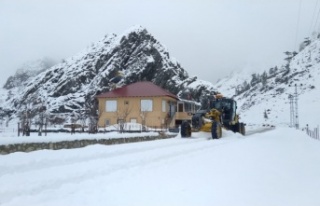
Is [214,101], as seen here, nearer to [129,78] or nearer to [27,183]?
[27,183]

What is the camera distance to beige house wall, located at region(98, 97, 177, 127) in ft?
172

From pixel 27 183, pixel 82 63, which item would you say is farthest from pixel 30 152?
pixel 82 63

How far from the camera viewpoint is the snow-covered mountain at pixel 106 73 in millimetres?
91500

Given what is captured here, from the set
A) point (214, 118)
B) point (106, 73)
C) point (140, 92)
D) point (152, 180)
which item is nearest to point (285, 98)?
point (106, 73)

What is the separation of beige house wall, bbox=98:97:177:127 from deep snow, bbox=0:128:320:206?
4056 cm

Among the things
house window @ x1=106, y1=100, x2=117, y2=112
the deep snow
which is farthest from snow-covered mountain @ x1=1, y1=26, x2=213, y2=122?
the deep snow

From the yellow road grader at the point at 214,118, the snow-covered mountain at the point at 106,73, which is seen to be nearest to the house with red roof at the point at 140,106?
the snow-covered mountain at the point at 106,73

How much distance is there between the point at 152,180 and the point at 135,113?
1809 inches

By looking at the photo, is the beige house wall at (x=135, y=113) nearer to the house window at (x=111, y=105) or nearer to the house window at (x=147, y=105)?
the house window at (x=147, y=105)

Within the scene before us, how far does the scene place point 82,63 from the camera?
11944cm

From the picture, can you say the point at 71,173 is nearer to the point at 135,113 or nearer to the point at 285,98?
the point at 135,113

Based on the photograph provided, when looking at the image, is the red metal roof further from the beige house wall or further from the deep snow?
the deep snow

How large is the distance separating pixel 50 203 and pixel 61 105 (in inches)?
4153

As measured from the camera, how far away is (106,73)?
4134 inches
